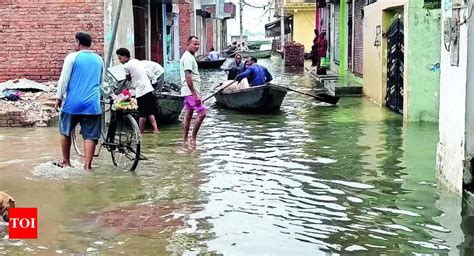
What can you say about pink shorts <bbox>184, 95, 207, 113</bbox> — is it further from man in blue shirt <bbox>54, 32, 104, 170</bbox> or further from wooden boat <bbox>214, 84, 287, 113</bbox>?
wooden boat <bbox>214, 84, 287, 113</bbox>

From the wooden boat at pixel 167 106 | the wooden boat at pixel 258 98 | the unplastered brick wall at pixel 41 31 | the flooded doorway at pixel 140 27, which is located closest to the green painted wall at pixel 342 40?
the flooded doorway at pixel 140 27

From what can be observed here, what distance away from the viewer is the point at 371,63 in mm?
17859

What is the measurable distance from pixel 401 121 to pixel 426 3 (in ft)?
7.93

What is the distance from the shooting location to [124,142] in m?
8.98

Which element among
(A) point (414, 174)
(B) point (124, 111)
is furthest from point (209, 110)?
(A) point (414, 174)

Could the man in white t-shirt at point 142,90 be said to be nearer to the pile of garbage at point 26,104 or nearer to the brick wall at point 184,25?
the pile of garbage at point 26,104

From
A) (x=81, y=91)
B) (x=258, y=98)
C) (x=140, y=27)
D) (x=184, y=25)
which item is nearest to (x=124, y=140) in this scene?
(x=81, y=91)

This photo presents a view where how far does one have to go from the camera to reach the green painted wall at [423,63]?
1318 centimetres

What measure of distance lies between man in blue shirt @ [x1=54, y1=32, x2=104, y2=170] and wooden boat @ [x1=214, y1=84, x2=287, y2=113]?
7.40m

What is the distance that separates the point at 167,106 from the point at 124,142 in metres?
4.66

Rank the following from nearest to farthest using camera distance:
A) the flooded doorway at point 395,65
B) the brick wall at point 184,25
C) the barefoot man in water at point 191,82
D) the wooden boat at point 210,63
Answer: the barefoot man in water at point 191,82 → the flooded doorway at point 395,65 → the brick wall at point 184,25 → the wooden boat at point 210,63

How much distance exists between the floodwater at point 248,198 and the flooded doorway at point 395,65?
9.85 feet

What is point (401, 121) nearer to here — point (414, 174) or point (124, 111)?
point (414, 174)

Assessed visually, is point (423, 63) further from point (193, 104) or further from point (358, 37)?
point (358, 37)
